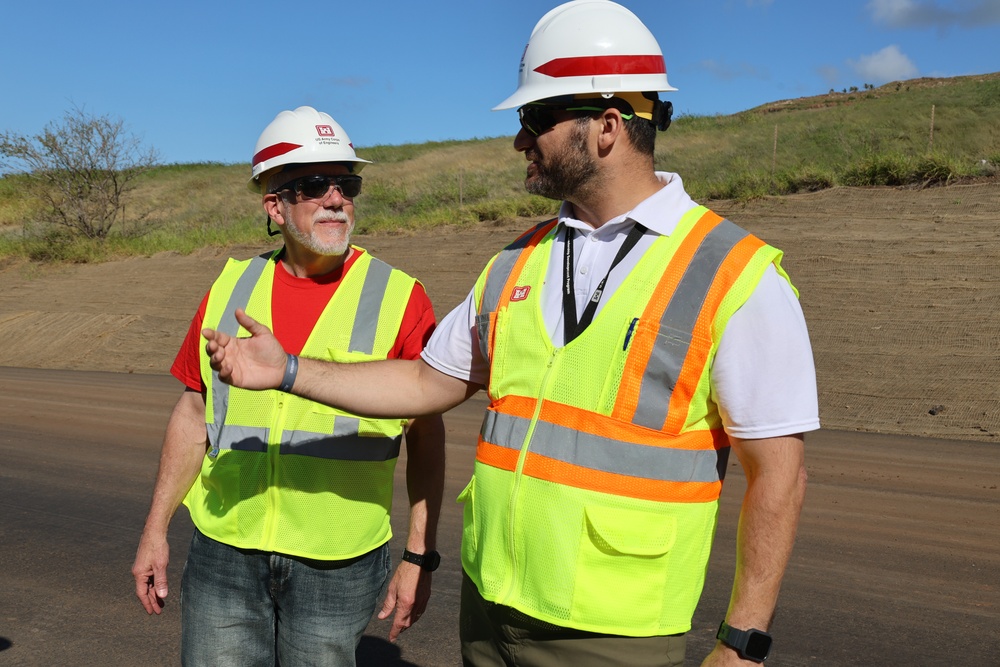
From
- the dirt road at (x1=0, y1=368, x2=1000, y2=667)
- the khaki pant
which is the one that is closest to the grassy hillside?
the dirt road at (x1=0, y1=368, x2=1000, y2=667)

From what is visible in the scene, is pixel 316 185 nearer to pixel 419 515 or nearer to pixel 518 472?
pixel 419 515

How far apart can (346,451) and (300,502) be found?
22cm

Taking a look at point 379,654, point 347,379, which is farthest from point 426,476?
point 379,654

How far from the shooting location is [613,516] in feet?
7.91

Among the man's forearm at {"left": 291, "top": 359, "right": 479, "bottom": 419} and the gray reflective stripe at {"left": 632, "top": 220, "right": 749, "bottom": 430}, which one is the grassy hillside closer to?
the man's forearm at {"left": 291, "top": 359, "right": 479, "bottom": 419}

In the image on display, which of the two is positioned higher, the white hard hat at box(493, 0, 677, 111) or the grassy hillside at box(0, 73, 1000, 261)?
the grassy hillside at box(0, 73, 1000, 261)

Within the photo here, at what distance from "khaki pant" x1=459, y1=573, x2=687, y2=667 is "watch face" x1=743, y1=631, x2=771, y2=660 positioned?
0.24 m

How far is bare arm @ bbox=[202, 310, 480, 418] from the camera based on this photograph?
2.93 metres

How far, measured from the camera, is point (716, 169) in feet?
92.9

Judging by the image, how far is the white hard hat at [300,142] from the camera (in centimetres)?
372

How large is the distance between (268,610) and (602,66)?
2037 mm

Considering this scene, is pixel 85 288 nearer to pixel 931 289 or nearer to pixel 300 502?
pixel 931 289

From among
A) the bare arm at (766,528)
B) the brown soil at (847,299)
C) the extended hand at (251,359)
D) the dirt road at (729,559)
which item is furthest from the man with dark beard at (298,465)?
the brown soil at (847,299)

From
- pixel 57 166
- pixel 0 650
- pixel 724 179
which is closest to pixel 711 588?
pixel 0 650
